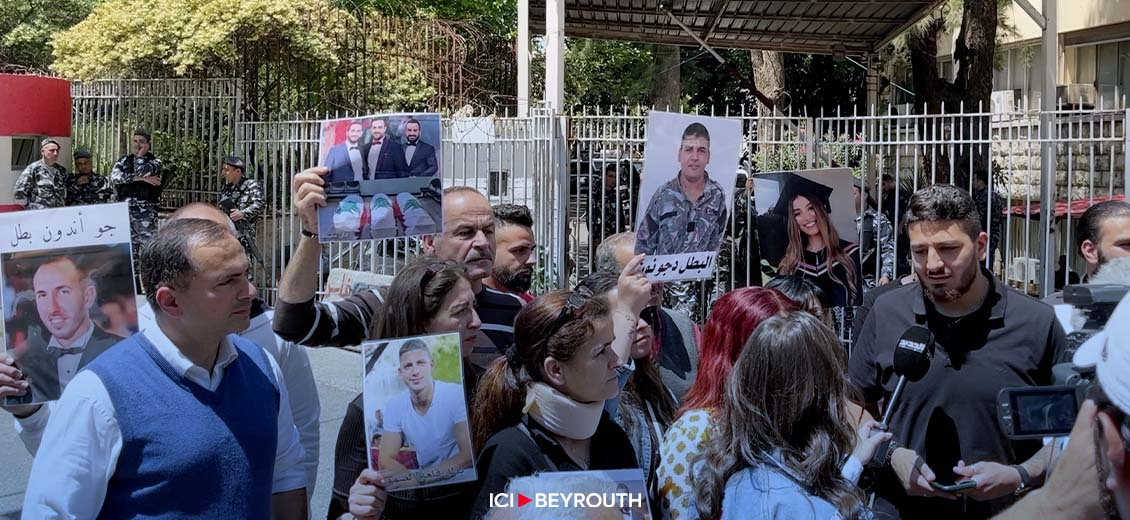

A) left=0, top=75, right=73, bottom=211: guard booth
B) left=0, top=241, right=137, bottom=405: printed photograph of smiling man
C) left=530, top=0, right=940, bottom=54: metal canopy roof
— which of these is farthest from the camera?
left=0, top=75, right=73, bottom=211: guard booth

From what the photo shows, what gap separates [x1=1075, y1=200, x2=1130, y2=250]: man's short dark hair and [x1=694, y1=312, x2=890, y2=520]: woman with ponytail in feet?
8.02

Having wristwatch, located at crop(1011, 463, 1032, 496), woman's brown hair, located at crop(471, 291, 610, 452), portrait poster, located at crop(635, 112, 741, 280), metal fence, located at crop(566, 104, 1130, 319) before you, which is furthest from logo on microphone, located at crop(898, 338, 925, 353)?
metal fence, located at crop(566, 104, 1130, 319)

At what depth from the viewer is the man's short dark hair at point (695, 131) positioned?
4.30 meters

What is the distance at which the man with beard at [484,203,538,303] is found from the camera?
4832 mm

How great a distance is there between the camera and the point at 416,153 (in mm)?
3688

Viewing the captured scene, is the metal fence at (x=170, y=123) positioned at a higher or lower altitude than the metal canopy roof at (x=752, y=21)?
lower

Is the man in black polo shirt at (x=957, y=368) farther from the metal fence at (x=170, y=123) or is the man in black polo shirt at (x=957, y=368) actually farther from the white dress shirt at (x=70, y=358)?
the metal fence at (x=170, y=123)

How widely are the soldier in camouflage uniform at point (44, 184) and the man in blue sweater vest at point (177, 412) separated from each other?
1247 cm

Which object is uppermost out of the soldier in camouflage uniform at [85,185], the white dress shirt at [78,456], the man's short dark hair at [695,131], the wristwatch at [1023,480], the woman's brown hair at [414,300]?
the soldier in camouflage uniform at [85,185]

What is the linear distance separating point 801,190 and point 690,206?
2.75 feet

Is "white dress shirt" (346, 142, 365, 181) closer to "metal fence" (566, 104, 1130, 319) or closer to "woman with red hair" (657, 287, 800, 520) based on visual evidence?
"woman with red hair" (657, 287, 800, 520)

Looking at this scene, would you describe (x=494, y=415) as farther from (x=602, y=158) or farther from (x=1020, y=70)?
(x=1020, y=70)

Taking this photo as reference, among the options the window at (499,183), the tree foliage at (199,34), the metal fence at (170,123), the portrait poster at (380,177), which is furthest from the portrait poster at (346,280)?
the tree foliage at (199,34)

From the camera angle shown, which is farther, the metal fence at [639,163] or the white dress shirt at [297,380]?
the metal fence at [639,163]
